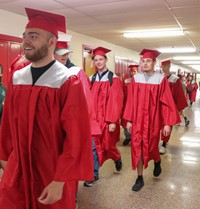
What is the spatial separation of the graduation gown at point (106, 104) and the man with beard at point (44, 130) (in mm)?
1978

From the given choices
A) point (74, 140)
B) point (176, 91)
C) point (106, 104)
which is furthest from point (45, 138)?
point (176, 91)

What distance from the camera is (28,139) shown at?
1.59m

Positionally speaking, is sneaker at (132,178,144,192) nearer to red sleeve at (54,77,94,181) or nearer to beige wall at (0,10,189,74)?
red sleeve at (54,77,94,181)

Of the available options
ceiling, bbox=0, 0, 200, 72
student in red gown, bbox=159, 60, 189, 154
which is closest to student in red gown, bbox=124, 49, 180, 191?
ceiling, bbox=0, 0, 200, 72

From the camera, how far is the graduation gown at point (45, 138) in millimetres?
1545

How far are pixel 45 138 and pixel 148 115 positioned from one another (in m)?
2.03

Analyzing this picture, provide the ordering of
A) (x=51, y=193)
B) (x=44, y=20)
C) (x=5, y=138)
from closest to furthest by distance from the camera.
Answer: (x=51, y=193), (x=44, y=20), (x=5, y=138)

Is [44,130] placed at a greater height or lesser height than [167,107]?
greater

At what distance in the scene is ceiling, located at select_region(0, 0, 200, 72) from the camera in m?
4.48

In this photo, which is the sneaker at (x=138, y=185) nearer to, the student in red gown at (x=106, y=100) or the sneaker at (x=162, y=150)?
the student in red gown at (x=106, y=100)

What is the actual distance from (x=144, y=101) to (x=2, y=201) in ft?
7.09

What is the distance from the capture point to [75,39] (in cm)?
730

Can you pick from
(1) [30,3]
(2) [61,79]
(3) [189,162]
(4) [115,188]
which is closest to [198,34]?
(3) [189,162]

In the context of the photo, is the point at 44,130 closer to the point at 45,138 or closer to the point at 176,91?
the point at 45,138
